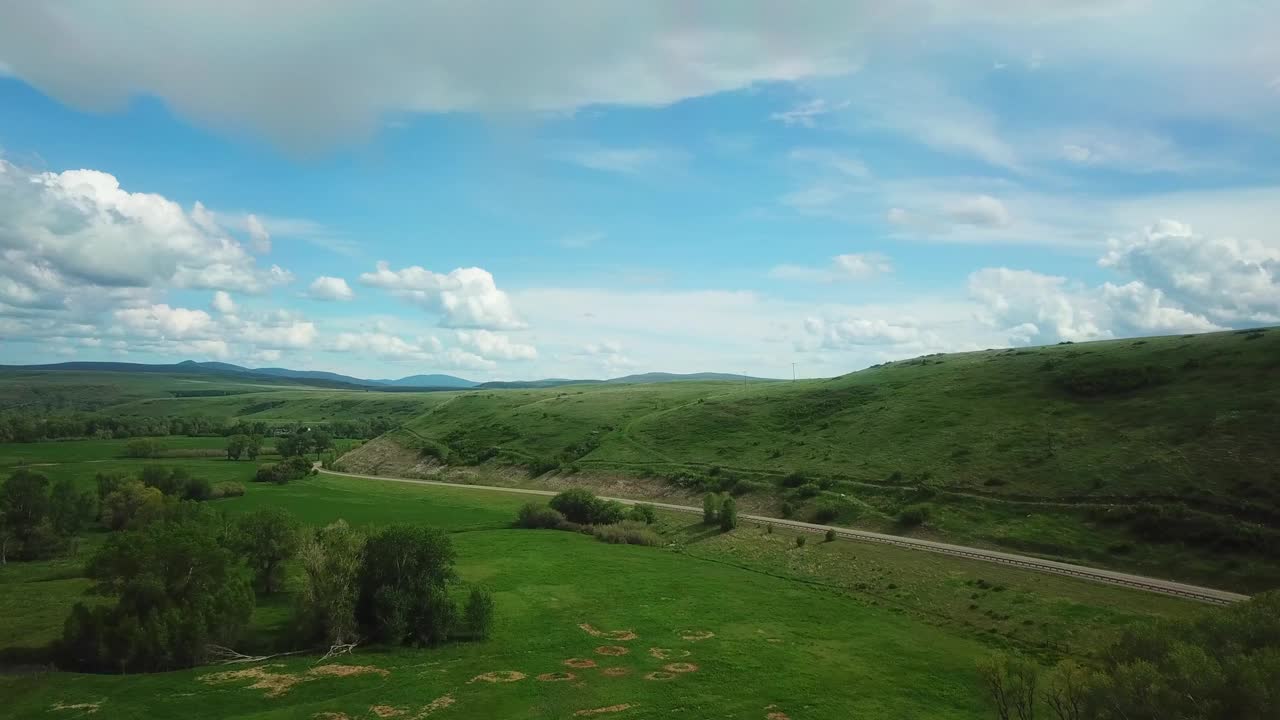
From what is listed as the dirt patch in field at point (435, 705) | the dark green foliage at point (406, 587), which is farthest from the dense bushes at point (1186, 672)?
the dark green foliage at point (406, 587)

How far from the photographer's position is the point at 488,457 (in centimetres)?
17012

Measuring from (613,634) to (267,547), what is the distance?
4073cm

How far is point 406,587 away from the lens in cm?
5816

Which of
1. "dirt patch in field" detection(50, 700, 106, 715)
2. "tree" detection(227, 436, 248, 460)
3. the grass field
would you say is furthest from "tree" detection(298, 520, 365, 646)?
"tree" detection(227, 436, 248, 460)

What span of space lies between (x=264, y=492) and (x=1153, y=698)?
151930 mm

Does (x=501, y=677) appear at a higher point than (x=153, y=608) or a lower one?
lower

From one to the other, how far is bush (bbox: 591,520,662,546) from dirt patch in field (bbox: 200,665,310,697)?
5255 cm

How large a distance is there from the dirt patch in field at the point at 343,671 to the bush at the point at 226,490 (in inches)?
3987

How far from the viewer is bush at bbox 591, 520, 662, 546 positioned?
95.3 m

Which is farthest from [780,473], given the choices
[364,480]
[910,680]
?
[364,480]

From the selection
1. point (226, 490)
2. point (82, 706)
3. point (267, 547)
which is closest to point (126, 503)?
point (226, 490)

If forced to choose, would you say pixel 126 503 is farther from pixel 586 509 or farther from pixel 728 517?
pixel 728 517

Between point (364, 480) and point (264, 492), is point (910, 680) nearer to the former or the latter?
point (264, 492)

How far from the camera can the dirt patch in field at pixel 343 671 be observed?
161 ft
